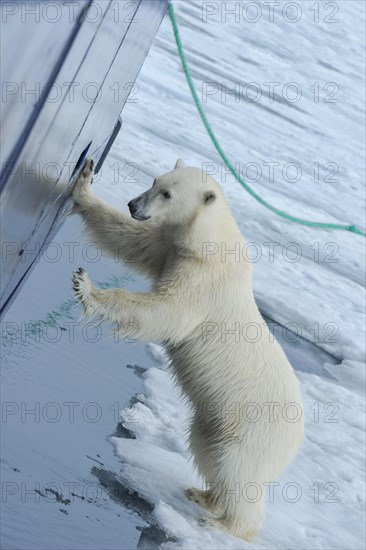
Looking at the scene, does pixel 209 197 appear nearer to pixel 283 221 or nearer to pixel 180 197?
pixel 180 197

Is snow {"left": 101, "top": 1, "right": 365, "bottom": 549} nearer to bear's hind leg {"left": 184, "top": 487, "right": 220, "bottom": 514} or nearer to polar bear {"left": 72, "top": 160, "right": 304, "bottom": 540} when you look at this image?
bear's hind leg {"left": 184, "top": 487, "right": 220, "bottom": 514}

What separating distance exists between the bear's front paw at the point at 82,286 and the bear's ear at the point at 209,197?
45 centimetres

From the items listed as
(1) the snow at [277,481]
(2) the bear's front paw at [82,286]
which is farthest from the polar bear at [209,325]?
(1) the snow at [277,481]

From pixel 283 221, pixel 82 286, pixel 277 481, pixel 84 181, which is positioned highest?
pixel 84 181

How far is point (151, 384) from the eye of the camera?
4.31m

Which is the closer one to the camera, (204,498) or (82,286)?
(82,286)

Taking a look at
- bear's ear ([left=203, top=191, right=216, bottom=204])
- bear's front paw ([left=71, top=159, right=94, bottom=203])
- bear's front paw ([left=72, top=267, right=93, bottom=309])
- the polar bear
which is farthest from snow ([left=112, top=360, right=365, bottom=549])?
bear's ear ([left=203, top=191, right=216, bottom=204])

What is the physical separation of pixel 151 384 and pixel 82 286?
46.6 inches

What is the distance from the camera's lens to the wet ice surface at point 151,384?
3229 millimetres

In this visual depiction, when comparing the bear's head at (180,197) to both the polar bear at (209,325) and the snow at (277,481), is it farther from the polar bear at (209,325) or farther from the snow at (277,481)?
the snow at (277,481)

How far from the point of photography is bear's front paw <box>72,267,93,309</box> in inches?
126

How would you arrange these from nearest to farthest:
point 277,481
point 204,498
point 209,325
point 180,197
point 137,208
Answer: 1. point 137,208
2. point 180,197
3. point 209,325
4. point 204,498
5. point 277,481

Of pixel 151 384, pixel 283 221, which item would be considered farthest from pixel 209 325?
pixel 283 221

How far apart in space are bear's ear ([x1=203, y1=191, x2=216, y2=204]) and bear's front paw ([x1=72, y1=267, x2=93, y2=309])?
0.45 m
